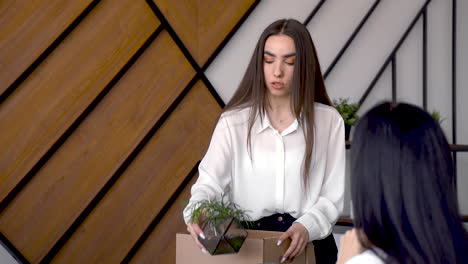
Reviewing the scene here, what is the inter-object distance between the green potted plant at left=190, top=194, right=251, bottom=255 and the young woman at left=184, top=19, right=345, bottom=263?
0.51 ft

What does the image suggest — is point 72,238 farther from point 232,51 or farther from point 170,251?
point 232,51

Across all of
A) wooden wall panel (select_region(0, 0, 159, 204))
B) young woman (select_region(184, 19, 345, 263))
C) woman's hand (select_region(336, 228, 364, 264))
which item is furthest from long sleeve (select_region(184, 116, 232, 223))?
wooden wall panel (select_region(0, 0, 159, 204))

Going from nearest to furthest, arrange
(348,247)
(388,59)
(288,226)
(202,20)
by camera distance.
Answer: (348,247) < (288,226) < (202,20) < (388,59)

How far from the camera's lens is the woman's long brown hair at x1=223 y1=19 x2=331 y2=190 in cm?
161

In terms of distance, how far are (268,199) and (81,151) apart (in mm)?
1222

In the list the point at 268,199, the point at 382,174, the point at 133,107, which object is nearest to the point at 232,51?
the point at 133,107

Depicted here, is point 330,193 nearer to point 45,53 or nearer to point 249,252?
point 249,252

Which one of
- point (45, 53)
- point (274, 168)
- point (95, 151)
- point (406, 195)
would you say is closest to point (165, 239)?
point (95, 151)

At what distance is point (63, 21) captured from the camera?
252cm

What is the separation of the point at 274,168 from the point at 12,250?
125 centimetres

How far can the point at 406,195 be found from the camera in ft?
2.74

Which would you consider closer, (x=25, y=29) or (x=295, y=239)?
(x=295, y=239)

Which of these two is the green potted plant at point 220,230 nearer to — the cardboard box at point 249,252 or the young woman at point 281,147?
the cardboard box at point 249,252

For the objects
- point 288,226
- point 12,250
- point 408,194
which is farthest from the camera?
point 12,250
